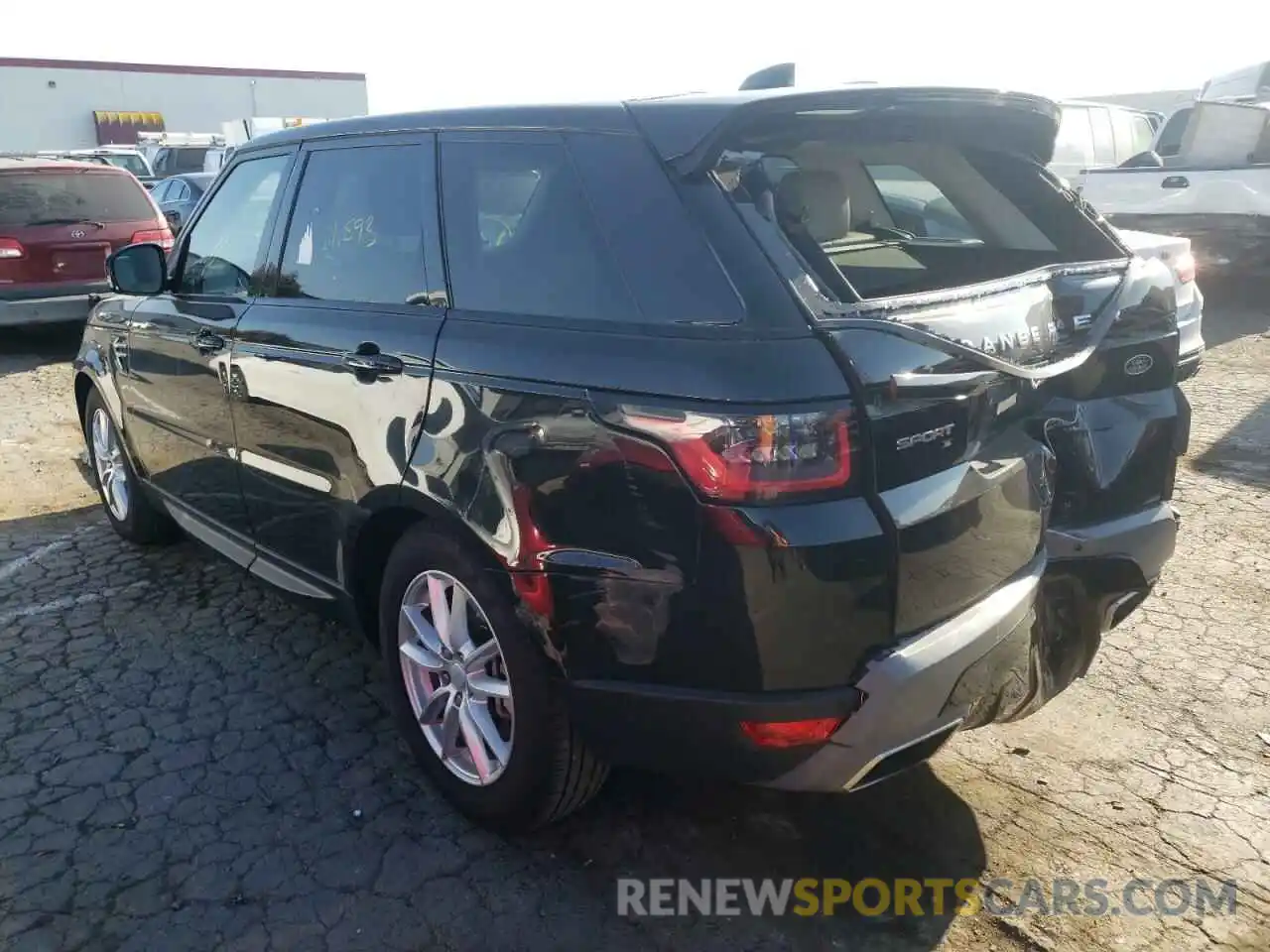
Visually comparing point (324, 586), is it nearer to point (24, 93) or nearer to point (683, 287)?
point (683, 287)

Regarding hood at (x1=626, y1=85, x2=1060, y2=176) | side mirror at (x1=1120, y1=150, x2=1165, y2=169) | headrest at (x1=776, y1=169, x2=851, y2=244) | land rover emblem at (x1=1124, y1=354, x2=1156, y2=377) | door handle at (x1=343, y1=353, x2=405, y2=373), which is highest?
hood at (x1=626, y1=85, x2=1060, y2=176)

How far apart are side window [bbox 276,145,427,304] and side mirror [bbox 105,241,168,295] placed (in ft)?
3.29

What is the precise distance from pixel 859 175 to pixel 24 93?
140ft

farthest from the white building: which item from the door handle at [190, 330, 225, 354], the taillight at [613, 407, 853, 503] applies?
the taillight at [613, 407, 853, 503]

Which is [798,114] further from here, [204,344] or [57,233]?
[57,233]

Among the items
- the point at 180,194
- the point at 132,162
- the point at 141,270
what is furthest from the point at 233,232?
the point at 132,162

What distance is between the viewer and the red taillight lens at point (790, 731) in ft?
7.30

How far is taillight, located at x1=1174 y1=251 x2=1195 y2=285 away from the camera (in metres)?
6.11

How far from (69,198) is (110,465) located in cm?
557

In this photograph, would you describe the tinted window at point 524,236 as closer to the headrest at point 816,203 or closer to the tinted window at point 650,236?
the tinted window at point 650,236

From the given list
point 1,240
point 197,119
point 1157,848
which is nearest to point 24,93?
point 197,119

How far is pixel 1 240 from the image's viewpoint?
354 inches

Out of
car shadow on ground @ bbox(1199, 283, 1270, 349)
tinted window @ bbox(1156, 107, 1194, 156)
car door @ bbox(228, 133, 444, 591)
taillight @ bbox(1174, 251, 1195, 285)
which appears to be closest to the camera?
Answer: car door @ bbox(228, 133, 444, 591)

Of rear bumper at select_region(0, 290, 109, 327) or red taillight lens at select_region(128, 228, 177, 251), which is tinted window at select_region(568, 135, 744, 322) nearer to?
rear bumper at select_region(0, 290, 109, 327)
